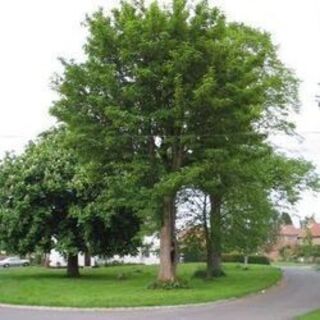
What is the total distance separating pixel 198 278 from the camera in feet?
131

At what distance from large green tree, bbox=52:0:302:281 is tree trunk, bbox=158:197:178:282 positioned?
44 mm

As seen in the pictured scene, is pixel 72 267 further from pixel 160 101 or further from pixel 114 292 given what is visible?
pixel 160 101

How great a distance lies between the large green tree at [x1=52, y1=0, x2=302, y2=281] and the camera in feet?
103

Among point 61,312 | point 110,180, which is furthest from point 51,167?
point 61,312

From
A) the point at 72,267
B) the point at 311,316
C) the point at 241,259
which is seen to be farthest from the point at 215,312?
the point at 241,259

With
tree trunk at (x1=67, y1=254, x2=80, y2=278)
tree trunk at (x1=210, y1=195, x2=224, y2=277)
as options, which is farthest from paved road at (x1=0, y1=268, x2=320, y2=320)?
tree trunk at (x1=67, y1=254, x2=80, y2=278)

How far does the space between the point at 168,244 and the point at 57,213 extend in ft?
33.5

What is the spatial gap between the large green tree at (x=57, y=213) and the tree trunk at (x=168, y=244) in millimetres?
5994

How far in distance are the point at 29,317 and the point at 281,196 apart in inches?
1001

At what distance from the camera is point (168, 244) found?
33.4 metres

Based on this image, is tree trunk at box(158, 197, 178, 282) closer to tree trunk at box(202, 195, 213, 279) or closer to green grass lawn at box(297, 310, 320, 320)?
tree trunk at box(202, 195, 213, 279)

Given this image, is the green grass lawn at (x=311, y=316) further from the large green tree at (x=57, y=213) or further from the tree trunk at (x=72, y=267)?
the tree trunk at (x=72, y=267)

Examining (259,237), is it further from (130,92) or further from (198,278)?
(130,92)

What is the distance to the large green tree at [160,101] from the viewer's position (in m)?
31.3
